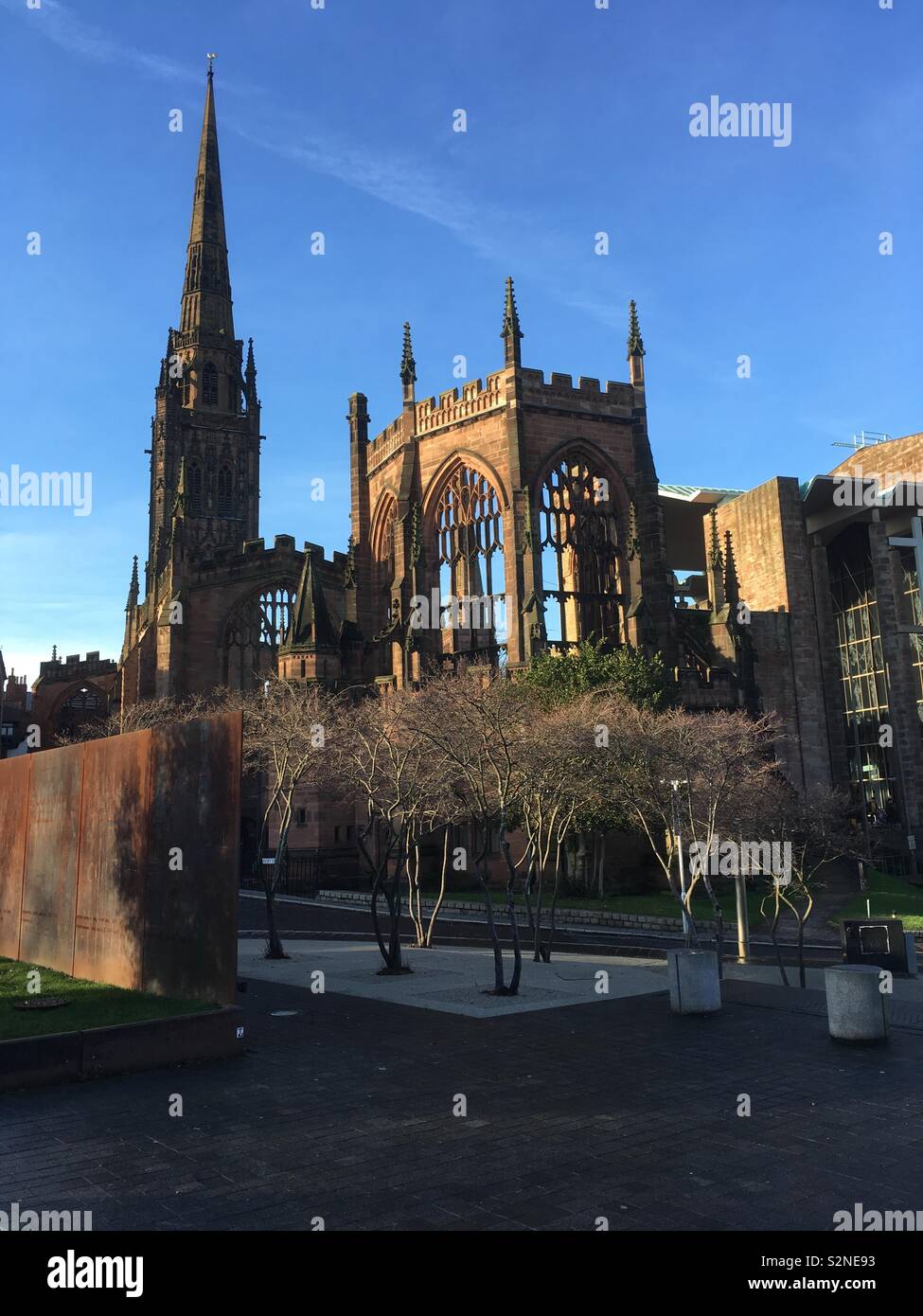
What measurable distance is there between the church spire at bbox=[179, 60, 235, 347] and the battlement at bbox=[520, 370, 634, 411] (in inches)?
1735

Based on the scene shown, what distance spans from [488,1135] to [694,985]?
5.73 metres

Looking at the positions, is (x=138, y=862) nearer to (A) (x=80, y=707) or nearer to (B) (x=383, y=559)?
(B) (x=383, y=559)

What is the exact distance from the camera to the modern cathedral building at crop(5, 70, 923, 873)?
124 ft

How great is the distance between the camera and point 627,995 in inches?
546

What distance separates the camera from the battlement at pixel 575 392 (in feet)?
127

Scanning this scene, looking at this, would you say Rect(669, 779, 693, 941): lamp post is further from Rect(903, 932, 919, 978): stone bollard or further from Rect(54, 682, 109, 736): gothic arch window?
Rect(54, 682, 109, 736): gothic arch window

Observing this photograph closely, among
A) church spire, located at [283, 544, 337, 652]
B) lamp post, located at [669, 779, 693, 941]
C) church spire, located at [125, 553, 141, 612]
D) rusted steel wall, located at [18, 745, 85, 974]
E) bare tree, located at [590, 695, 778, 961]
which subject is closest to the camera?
rusted steel wall, located at [18, 745, 85, 974]

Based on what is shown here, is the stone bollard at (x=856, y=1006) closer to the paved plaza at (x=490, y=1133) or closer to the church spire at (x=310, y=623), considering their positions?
the paved plaza at (x=490, y=1133)

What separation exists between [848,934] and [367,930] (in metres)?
12.9

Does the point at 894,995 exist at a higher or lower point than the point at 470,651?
lower

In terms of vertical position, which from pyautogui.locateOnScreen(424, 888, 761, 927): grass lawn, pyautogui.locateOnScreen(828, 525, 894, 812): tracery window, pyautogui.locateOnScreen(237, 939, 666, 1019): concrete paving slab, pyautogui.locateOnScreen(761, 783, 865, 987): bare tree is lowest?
pyautogui.locateOnScreen(424, 888, 761, 927): grass lawn

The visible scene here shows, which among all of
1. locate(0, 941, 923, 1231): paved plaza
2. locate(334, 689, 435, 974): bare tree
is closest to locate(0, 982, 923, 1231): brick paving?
locate(0, 941, 923, 1231): paved plaza
